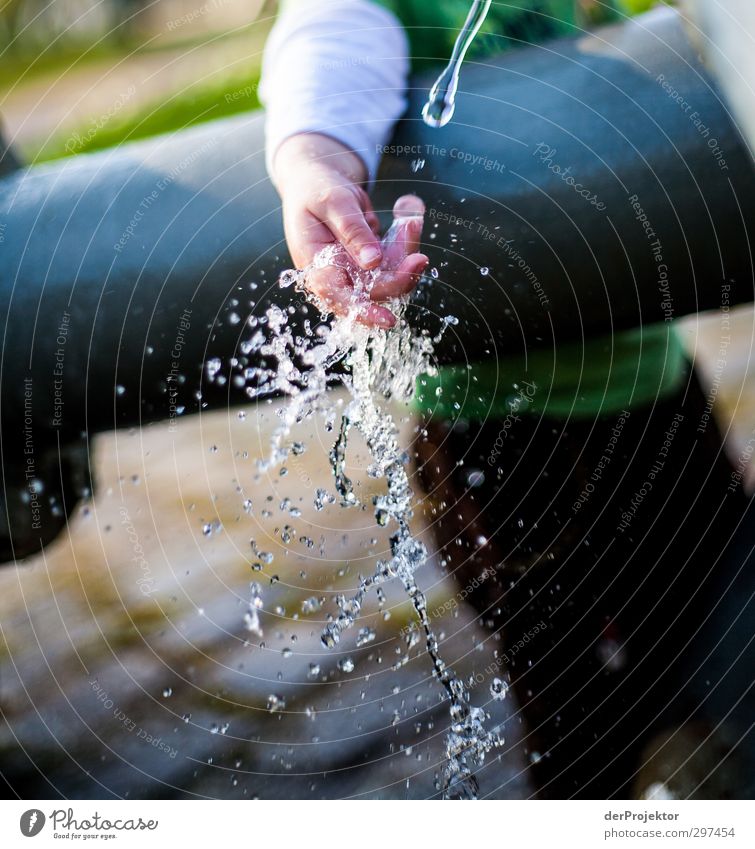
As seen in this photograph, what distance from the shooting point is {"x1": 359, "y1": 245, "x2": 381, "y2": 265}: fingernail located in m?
0.36

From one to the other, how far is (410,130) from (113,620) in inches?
14.6

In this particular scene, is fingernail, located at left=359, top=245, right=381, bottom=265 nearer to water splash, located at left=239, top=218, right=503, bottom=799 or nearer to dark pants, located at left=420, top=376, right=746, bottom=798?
water splash, located at left=239, top=218, right=503, bottom=799

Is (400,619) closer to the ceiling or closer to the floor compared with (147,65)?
closer to the floor

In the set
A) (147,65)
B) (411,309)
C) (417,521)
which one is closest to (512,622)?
(417,521)

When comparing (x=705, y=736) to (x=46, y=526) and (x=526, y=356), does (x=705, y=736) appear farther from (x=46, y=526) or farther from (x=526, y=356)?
(x=46, y=526)

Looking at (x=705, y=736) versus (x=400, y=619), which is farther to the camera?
(x=400, y=619)

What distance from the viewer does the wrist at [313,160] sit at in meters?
0.38

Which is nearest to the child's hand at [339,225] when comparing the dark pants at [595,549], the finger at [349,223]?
the finger at [349,223]

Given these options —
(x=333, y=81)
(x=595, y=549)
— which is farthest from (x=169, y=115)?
(x=595, y=549)

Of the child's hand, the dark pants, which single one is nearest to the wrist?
the child's hand

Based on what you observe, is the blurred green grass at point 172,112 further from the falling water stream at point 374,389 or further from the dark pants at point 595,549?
the dark pants at point 595,549

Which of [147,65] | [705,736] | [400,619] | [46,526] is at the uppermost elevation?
[147,65]

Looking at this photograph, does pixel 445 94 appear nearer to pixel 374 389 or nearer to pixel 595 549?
pixel 374 389
